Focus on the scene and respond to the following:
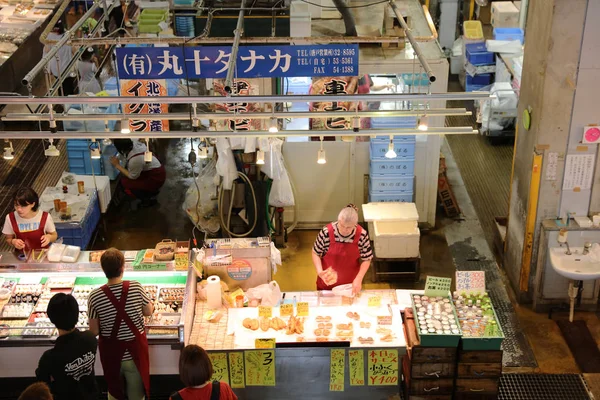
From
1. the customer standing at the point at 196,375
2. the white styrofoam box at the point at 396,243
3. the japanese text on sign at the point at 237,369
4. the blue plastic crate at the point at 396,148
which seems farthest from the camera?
the blue plastic crate at the point at 396,148

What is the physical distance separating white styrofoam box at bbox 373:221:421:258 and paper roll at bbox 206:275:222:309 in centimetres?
309

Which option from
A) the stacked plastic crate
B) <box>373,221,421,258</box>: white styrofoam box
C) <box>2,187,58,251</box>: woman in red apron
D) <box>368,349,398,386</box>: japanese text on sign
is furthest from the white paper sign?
<box>2,187,58,251</box>: woman in red apron

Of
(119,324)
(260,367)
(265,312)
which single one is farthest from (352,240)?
(119,324)

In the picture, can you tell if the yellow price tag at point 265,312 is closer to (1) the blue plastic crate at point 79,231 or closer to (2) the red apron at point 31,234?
(2) the red apron at point 31,234

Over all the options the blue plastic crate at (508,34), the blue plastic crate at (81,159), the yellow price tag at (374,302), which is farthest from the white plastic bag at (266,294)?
the blue plastic crate at (508,34)

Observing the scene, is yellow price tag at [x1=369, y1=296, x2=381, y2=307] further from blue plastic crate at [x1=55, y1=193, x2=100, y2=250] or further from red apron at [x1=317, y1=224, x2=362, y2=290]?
blue plastic crate at [x1=55, y1=193, x2=100, y2=250]

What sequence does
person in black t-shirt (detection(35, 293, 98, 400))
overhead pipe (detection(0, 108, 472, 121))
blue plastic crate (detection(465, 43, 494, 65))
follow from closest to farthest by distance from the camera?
person in black t-shirt (detection(35, 293, 98, 400))
overhead pipe (detection(0, 108, 472, 121))
blue plastic crate (detection(465, 43, 494, 65))

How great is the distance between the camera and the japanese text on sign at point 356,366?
7.82 m

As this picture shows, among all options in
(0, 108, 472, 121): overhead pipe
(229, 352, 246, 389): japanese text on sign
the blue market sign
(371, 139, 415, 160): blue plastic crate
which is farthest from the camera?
(371, 139, 415, 160): blue plastic crate

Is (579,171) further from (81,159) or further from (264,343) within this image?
(81,159)

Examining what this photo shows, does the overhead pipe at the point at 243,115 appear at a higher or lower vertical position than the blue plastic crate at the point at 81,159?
higher

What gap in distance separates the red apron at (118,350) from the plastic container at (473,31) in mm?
11653

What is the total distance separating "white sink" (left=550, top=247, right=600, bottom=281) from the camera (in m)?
9.60

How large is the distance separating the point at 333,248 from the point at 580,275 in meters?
3.05
